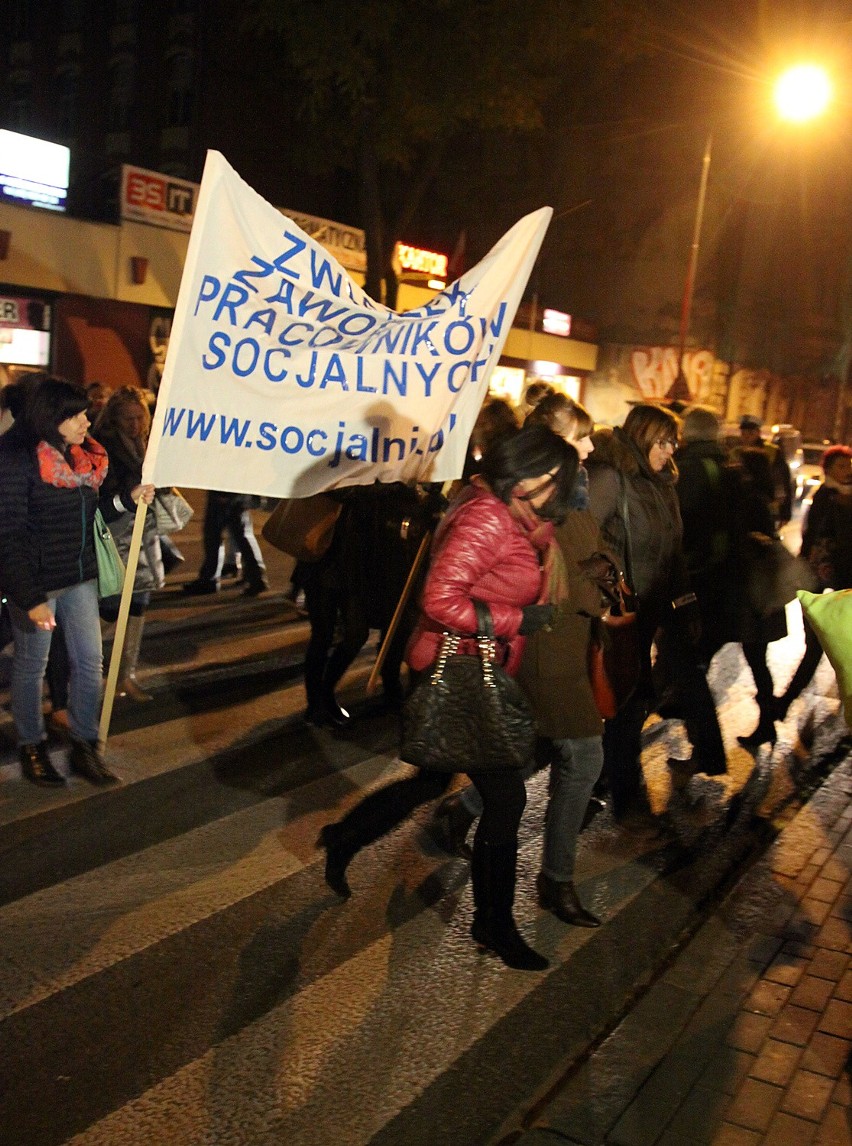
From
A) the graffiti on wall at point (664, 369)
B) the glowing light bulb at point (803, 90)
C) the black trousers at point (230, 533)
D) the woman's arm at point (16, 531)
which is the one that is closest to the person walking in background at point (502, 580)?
the woman's arm at point (16, 531)

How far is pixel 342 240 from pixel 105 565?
2233cm

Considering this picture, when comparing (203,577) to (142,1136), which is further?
(203,577)

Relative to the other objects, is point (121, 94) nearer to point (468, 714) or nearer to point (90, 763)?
point (90, 763)

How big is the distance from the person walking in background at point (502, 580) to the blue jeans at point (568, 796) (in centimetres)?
40

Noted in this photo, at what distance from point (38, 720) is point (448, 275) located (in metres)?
29.5

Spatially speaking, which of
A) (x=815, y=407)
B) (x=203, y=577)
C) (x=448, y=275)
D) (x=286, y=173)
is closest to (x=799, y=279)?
(x=815, y=407)

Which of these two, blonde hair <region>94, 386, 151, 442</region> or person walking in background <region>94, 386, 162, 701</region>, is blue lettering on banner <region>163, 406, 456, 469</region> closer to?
person walking in background <region>94, 386, 162, 701</region>

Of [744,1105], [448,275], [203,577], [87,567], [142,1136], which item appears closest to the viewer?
[142,1136]

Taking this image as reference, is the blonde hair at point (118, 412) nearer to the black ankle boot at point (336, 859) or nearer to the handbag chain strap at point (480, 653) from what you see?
the black ankle boot at point (336, 859)

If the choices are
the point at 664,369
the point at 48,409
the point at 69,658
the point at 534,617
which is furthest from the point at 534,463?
the point at 664,369

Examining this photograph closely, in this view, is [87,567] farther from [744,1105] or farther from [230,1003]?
[744,1105]

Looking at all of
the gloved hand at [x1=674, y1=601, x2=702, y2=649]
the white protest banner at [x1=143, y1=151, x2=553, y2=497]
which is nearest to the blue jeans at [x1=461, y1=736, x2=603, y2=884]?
the gloved hand at [x1=674, y1=601, x2=702, y2=649]

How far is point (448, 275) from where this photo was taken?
3334 centimetres

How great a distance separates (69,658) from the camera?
5473 mm
